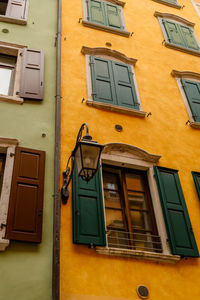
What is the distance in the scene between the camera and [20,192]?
18.6ft

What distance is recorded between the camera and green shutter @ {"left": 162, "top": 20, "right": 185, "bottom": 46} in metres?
11.2

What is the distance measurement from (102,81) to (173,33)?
449 centimetres

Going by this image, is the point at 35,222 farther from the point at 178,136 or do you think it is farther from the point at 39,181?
the point at 178,136

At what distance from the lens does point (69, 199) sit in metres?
6.03

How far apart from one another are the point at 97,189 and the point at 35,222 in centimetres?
142

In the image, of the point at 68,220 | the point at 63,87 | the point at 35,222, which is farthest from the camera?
the point at 63,87

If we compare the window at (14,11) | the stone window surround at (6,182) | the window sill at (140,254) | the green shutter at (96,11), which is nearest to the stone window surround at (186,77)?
the green shutter at (96,11)

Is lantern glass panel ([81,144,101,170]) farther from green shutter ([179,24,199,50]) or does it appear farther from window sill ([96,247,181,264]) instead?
green shutter ([179,24,199,50])

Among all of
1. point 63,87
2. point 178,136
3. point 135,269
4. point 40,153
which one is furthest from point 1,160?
point 178,136

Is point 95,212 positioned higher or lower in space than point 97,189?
lower

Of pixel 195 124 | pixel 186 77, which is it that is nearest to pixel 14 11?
pixel 186 77

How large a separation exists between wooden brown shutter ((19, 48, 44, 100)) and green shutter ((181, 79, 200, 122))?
407cm

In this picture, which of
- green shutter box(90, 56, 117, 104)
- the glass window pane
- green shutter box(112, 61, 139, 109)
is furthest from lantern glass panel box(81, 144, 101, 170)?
green shutter box(112, 61, 139, 109)

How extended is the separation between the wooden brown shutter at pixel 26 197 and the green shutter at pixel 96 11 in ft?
19.6
